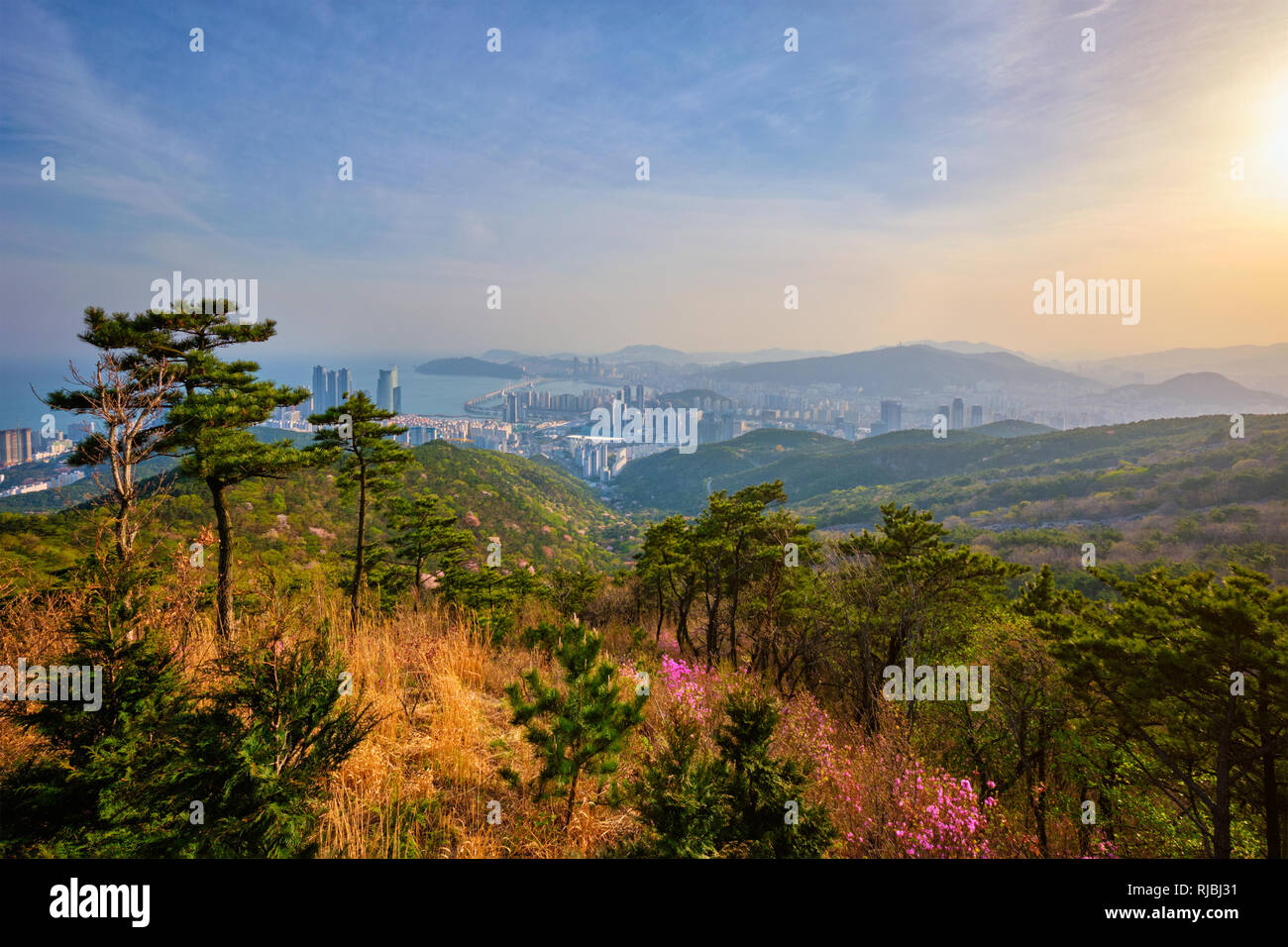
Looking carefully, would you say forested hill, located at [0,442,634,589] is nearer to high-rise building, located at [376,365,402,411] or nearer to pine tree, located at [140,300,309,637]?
pine tree, located at [140,300,309,637]

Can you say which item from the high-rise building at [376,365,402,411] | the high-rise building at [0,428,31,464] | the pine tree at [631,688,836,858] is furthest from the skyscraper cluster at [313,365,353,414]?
the pine tree at [631,688,836,858]

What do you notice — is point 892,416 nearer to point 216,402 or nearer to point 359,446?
point 359,446

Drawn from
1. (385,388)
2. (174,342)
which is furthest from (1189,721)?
(385,388)

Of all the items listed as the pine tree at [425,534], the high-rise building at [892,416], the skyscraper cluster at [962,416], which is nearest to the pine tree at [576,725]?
the pine tree at [425,534]

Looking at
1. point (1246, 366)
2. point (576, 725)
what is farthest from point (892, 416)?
point (576, 725)

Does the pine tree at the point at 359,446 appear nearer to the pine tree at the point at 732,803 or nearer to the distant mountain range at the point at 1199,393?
the pine tree at the point at 732,803

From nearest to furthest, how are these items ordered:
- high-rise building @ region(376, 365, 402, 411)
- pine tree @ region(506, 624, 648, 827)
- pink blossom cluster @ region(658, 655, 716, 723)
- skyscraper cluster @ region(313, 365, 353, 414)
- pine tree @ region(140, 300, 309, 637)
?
pine tree @ region(506, 624, 648, 827) < pink blossom cluster @ region(658, 655, 716, 723) < pine tree @ region(140, 300, 309, 637) < skyscraper cluster @ region(313, 365, 353, 414) < high-rise building @ region(376, 365, 402, 411)
